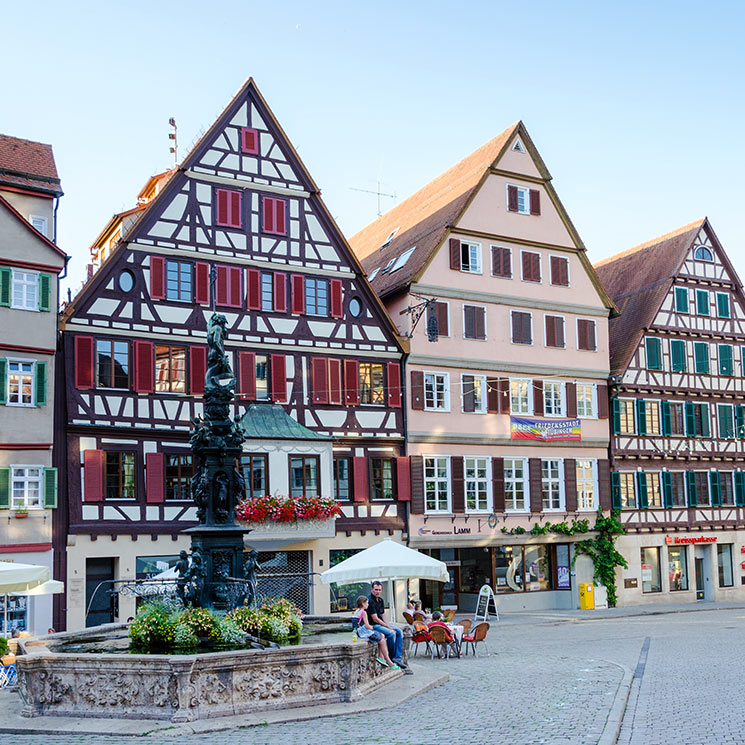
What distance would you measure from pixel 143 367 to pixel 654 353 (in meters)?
20.2

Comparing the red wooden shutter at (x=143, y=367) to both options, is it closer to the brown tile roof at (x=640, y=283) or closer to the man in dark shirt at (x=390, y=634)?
the man in dark shirt at (x=390, y=634)

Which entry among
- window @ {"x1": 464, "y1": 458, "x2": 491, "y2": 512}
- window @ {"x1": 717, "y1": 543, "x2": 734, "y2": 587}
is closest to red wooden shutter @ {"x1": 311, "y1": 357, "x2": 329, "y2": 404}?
window @ {"x1": 464, "y1": 458, "x2": 491, "y2": 512}

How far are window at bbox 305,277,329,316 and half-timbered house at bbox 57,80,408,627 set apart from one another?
45 mm

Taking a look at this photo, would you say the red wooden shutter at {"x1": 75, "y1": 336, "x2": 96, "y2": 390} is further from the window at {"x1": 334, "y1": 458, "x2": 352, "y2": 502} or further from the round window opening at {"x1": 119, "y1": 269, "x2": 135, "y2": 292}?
the window at {"x1": 334, "y1": 458, "x2": 352, "y2": 502}

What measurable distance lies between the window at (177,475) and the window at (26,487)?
3.66m

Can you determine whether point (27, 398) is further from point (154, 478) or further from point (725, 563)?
point (725, 563)

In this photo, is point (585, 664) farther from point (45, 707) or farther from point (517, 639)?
point (45, 707)

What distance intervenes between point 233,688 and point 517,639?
1416 centimetres

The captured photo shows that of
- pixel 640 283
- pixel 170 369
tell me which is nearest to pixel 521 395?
pixel 640 283

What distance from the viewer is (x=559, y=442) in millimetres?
37281

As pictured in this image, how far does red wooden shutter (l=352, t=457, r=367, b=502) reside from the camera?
3297 cm

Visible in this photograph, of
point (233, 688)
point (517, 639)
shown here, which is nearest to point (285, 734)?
point (233, 688)

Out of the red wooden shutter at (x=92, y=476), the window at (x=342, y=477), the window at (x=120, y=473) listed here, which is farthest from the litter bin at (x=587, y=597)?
the red wooden shutter at (x=92, y=476)

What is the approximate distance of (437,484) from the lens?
34.6m
